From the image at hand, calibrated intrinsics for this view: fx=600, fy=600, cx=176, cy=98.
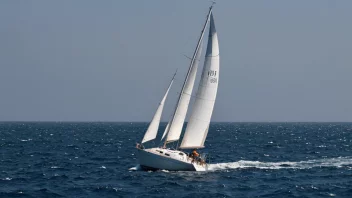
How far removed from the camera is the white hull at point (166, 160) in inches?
2035

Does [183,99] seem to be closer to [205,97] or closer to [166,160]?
[205,97]

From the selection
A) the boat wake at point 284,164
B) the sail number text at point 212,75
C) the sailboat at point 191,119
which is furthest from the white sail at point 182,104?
the boat wake at point 284,164

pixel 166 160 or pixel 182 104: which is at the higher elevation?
pixel 182 104

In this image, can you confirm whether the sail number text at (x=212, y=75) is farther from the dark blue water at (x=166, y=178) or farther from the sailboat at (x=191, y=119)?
the dark blue water at (x=166, y=178)

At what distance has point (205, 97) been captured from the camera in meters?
54.1

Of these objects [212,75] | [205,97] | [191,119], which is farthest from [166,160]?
[212,75]

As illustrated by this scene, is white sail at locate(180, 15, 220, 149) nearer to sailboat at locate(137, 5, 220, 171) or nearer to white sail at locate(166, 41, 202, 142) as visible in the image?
sailboat at locate(137, 5, 220, 171)

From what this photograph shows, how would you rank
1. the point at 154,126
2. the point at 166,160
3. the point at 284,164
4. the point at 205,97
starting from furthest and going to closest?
the point at 284,164 < the point at 205,97 < the point at 154,126 < the point at 166,160

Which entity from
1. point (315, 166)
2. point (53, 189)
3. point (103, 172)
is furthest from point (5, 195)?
point (315, 166)

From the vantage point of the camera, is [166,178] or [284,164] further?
[284,164]

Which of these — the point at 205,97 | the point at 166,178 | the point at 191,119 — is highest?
the point at 205,97

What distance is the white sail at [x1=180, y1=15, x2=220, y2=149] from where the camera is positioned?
5311 cm

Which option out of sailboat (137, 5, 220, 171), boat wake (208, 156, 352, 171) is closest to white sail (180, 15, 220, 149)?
sailboat (137, 5, 220, 171)

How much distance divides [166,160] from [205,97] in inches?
271
